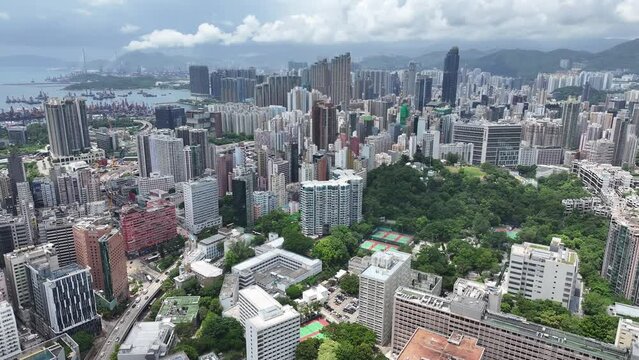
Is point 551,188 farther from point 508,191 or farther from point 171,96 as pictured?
point 171,96

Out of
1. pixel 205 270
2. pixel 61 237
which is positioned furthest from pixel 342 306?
pixel 61 237

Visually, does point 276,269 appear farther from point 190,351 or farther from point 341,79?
point 341,79

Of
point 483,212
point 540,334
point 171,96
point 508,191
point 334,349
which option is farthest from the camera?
point 171,96

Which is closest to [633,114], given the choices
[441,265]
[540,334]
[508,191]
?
[508,191]

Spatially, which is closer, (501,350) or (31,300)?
(501,350)

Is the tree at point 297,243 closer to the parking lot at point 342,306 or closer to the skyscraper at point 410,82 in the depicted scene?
the parking lot at point 342,306
